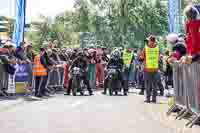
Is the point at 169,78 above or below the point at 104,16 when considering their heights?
below

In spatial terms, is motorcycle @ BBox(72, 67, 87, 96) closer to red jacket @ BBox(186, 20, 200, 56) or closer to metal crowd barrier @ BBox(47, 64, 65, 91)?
metal crowd barrier @ BBox(47, 64, 65, 91)

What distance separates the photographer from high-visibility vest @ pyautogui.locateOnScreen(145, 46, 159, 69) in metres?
18.1

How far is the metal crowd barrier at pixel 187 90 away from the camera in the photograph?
11.2m

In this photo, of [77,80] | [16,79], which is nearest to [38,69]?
[16,79]

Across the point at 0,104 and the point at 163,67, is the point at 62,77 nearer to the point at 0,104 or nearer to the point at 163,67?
the point at 163,67

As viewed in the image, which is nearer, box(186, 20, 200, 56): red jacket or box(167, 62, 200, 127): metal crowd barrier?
box(167, 62, 200, 127): metal crowd barrier

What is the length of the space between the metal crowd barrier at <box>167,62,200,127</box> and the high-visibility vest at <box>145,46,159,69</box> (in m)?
4.20

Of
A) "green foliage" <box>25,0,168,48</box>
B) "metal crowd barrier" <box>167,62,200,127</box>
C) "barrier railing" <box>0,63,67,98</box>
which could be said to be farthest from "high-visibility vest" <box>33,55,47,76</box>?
"green foliage" <box>25,0,168,48</box>

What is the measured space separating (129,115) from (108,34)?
40.2m

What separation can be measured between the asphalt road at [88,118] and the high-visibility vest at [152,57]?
46.3 inches

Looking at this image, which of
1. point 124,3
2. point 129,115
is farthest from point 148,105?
point 124,3

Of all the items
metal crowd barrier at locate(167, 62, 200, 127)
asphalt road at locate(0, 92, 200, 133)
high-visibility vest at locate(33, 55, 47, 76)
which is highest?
high-visibility vest at locate(33, 55, 47, 76)

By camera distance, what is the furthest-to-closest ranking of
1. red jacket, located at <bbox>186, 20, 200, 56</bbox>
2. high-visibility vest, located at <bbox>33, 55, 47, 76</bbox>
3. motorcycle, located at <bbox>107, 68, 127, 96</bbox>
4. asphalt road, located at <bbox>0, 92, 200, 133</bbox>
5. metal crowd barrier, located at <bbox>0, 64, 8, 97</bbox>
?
motorcycle, located at <bbox>107, 68, 127, 96</bbox>, high-visibility vest, located at <bbox>33, 55, 47, 76</bbox>, metal crowd barrier, located at <bbox>0, 64, 8, 97</bbox>, red jacket, located at <bbox>186, 20, 200, 56</bbox>, asphalt road, located at <bbox>0, 92, 200, 133</bbox>

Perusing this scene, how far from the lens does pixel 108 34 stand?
5412cm
